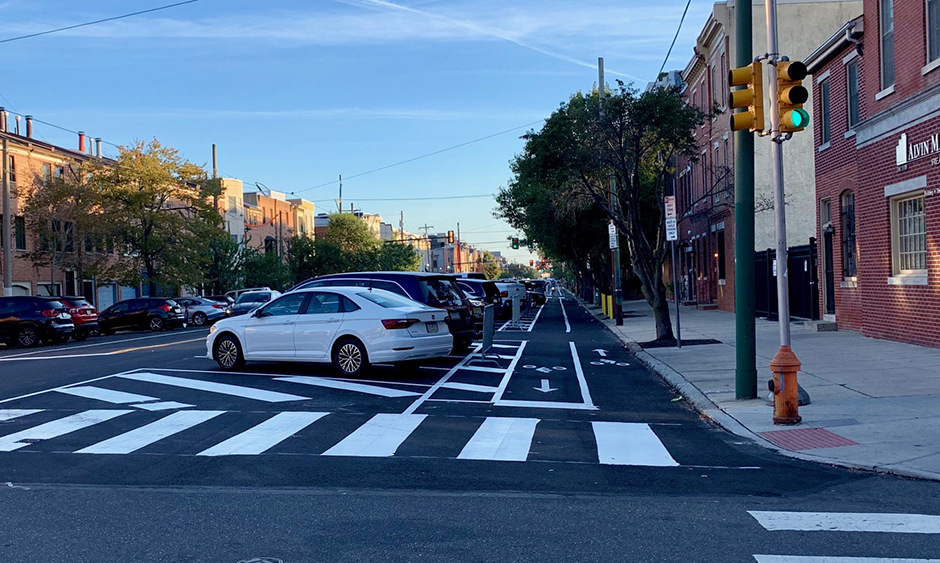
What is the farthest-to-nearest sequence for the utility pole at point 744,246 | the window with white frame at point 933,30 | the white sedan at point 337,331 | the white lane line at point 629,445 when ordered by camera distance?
1. the window with white frame at point 933,30
2. the white sedan at point 337,331
3. the utility pole at point 744,246
4. the white lane line at point 629,445

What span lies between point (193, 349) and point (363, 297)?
342 inches

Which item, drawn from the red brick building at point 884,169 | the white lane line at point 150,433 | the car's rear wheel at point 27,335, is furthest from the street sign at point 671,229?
the car's rear wheel at point 27,335

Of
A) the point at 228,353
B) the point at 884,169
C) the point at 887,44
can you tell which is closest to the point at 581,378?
the point at 228,353

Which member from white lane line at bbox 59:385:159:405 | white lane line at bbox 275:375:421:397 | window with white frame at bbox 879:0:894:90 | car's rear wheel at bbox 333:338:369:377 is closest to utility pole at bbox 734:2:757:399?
white lane line at bbox 275:375:421:397

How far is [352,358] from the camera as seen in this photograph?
14961 millimetres

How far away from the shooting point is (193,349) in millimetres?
22234

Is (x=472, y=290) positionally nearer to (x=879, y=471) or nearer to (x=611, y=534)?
(x=879, y=471)

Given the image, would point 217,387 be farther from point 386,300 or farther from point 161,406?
point 386,300

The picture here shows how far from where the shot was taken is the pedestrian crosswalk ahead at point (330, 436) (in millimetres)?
8891

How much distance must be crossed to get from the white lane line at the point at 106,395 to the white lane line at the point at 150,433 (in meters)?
1.64

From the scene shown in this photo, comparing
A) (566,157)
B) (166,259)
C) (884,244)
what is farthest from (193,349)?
(166,259)

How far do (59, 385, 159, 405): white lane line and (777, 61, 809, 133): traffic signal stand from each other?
9.25 m

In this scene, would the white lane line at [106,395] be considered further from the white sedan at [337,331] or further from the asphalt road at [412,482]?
the white sedan at [337,331]

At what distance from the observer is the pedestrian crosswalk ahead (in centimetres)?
889
